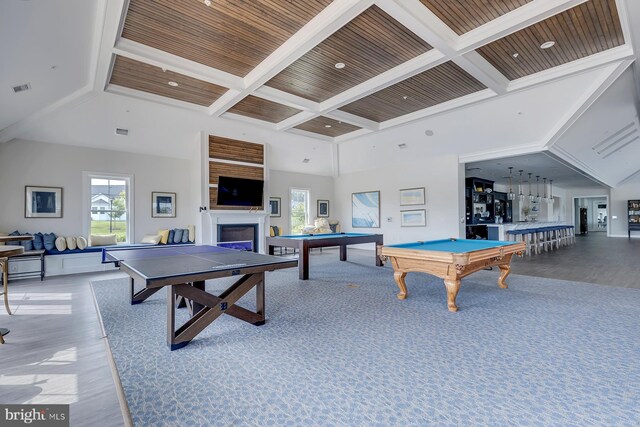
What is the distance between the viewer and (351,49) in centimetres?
465

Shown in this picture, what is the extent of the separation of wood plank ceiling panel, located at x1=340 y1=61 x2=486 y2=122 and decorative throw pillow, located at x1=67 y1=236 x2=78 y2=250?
6.47 metres

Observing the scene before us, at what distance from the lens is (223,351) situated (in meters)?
2.71

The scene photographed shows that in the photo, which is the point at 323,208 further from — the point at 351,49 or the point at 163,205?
the point at 351,49

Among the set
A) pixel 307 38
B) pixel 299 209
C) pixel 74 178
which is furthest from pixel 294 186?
pixel 307 38

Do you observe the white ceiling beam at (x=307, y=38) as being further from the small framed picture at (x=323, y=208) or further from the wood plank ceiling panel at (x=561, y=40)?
the small framed picture at (x=323, y=208)

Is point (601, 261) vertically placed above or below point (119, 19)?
below

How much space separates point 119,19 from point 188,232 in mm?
5156

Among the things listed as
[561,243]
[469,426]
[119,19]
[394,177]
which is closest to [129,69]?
[119,19]

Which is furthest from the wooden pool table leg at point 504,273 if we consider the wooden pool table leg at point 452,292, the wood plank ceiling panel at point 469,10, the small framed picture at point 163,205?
the small framed picture at point 163,205

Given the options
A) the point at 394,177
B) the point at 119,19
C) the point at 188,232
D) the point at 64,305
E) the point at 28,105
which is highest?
the point at 119,19

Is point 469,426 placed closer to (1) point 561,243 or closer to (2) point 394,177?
(2) point 394,177

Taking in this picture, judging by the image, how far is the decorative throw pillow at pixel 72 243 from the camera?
646 centimetres

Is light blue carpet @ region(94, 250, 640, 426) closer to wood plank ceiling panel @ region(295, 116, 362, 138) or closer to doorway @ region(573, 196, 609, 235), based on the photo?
wood plank ceiling panel @ region(295, 116, 362, 138)

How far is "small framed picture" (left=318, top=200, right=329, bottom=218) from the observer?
11211 mm
